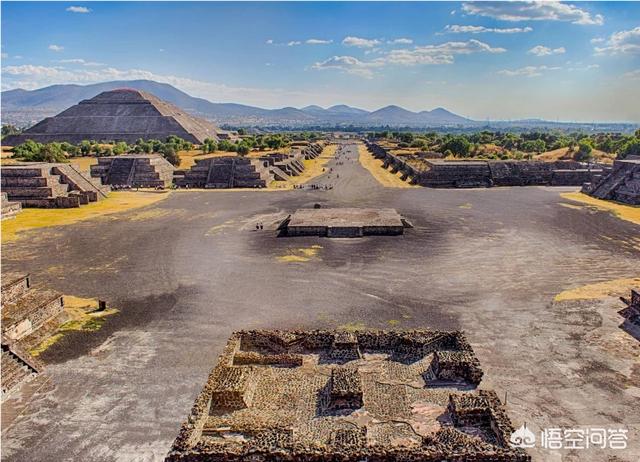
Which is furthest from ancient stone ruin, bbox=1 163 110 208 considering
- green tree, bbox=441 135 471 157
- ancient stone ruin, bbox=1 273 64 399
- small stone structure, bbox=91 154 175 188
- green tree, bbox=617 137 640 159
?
green tree, bbox=617 137 640 159

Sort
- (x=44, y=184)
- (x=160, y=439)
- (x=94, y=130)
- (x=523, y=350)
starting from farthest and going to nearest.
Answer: (x=94, y=130) < (x=44, y=184) < (x=523, y=350) < (x=160, y=439)

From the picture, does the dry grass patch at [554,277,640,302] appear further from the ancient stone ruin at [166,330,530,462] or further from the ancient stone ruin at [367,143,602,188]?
the ancient stone ruin at [367,143,602,188]

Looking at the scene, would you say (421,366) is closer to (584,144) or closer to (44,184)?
(44,184)

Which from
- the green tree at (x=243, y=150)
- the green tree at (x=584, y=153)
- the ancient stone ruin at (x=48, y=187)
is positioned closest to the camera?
the ancient stone ruin at (x=48, y=187)

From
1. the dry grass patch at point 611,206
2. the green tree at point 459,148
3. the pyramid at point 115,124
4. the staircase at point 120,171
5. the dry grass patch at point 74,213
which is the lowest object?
the dry grass patch at point 74,213

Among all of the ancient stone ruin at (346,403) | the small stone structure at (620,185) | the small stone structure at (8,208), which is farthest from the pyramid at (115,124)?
the ancient stone ruin at (346,403)

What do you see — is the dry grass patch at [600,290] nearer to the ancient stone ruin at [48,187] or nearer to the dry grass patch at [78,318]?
the dry grass patch at [78,318]

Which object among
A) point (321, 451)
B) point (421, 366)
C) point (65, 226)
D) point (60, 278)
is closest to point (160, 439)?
point (321, 451)

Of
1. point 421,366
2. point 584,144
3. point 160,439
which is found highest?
point 584,144
